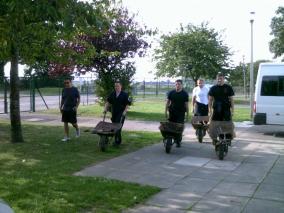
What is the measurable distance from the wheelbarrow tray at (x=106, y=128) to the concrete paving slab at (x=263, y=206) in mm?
5095

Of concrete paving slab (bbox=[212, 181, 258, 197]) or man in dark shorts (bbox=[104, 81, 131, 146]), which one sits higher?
man in dark shorts (bbox=[104, 81, 131, 146])

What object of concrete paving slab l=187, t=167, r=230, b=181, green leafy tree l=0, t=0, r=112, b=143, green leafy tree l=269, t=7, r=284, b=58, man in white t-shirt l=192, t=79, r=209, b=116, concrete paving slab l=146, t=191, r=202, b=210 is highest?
green leafy tree l=269, t=7, r=284, b=58

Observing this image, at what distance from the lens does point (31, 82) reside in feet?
90.9

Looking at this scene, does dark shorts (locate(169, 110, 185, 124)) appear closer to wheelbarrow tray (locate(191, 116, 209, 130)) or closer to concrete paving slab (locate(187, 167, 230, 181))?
wheelbarrow tray (locate(191, 116, 209, 130))

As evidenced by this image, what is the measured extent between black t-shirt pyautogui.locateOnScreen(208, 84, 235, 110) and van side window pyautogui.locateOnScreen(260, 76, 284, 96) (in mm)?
5673

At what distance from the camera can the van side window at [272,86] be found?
16.8 m

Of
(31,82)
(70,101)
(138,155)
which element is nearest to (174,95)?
(138,155)

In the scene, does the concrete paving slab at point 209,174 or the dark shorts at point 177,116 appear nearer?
the concrete paving slab at point 209,174

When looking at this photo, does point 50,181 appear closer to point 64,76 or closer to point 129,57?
point 129,57

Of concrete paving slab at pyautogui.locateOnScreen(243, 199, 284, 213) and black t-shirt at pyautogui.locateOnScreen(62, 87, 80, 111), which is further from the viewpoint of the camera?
black t-shirt at pyautogui.locateOnScreen(62, 87, 80, 111)

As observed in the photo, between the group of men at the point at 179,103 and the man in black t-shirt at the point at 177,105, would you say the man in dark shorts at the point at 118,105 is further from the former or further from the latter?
the man in black t-shirt at the point at 177,105

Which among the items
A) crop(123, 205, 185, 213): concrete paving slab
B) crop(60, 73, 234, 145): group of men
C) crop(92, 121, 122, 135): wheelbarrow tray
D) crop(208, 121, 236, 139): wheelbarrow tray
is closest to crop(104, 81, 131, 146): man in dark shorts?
crop(60, 73, 234, 145): group of men

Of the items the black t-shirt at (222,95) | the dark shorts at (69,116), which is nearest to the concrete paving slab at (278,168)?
the black t-shirt at (222,95)

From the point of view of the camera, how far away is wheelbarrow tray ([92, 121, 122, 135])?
1174 cm
